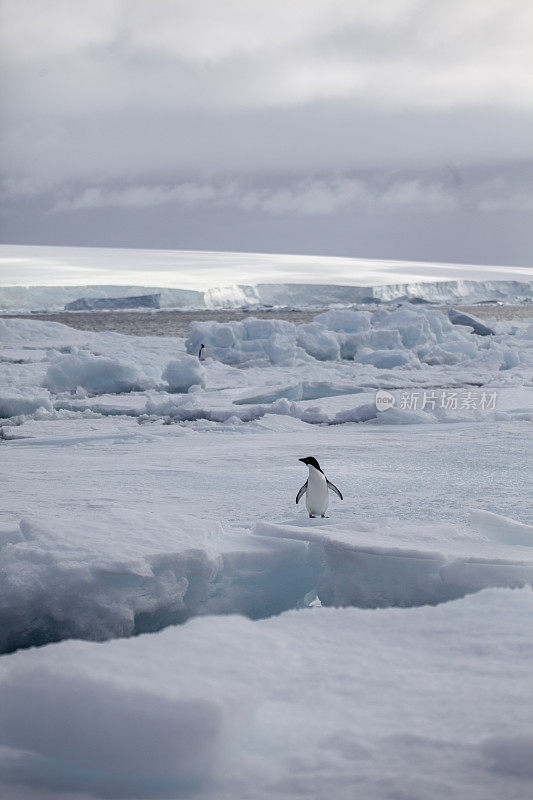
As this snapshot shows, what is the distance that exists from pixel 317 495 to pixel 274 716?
173cm

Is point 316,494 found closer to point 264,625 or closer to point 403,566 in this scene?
point 403,566

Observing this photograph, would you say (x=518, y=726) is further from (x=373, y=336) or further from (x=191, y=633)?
(x=373, y=336)

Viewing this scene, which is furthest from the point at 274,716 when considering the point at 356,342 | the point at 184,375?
the point at 356,342

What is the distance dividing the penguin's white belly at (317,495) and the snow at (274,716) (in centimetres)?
129

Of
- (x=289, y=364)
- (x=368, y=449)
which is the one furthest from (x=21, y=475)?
(x=289, y=364)

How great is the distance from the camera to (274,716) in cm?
185

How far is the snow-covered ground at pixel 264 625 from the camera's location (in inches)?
67.6

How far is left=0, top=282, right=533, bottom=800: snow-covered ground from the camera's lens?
1.72 metres

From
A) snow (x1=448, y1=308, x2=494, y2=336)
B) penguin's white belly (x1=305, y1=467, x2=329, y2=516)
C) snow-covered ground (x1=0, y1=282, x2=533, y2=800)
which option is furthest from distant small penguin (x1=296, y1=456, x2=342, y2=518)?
snow (x1=448, y1=308, x2=494, y2=336)

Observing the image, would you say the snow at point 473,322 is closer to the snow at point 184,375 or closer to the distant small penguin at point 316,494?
the snow at point 184,375

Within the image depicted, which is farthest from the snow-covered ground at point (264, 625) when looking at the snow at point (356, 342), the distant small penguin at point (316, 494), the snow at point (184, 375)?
the snow at point (356, 342)

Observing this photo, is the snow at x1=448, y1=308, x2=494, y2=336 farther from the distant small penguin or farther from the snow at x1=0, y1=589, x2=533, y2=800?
the snow at x1=0, y1=589, x2=533, y2=800

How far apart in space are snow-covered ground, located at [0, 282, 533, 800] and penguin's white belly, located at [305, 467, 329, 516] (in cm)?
11

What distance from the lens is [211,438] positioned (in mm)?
6359
